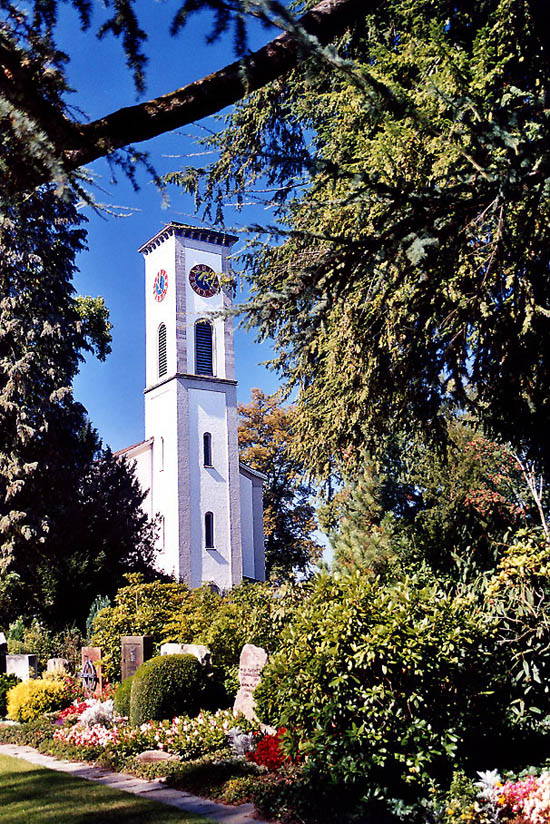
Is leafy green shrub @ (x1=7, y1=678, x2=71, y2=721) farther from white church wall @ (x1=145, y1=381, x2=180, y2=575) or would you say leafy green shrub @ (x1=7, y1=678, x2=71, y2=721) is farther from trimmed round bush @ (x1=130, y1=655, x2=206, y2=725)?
white church wall @ (x1=145, y1=381, x2=180, y2=575)

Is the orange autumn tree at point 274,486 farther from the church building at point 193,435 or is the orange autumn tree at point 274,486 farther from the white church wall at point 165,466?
the white church wall at point 165,466

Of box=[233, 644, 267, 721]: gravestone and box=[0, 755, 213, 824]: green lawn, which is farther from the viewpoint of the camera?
box=[233, 644, 267, 721]: gravestone

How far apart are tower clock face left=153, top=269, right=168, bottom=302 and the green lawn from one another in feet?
98.1

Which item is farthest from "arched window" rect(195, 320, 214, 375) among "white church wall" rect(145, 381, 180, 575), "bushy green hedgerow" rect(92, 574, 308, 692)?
"bushy green hedgerow" rect(92, 574, 308, 692)

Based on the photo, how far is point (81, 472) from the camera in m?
22.2

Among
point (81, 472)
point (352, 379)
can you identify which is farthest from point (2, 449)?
point (352, 379)

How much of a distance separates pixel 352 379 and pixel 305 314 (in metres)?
3.05

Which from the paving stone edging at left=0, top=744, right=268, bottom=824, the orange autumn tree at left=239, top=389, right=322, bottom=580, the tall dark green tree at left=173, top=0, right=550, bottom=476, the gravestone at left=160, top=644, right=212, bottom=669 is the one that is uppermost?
the orange autumn tree at left=239, top=389, right=322, bottom=580

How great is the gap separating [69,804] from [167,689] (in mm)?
3433

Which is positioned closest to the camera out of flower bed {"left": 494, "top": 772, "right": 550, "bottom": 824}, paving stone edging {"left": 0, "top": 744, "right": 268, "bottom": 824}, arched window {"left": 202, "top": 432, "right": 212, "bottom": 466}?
flower bed {"left": 494, "top": 772, "right": 550, "bottom": 824}

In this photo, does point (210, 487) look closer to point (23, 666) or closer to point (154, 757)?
point (23, 666)

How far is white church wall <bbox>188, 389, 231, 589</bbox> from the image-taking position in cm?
3369

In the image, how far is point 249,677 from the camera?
9922 millimetres

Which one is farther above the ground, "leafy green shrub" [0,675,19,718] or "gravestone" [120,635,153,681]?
"gravestone" [120,635,153,681]
